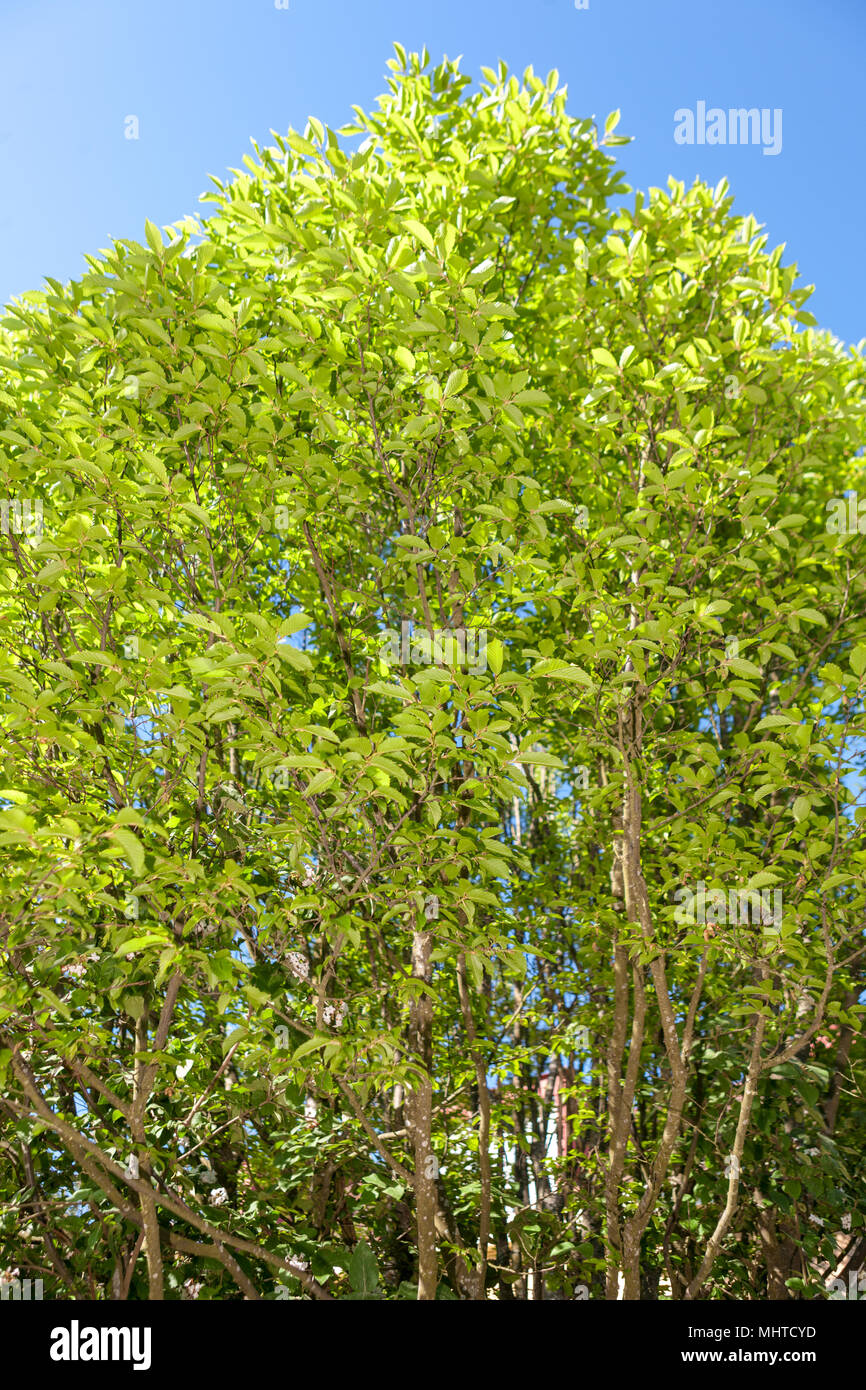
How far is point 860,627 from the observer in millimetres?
4676

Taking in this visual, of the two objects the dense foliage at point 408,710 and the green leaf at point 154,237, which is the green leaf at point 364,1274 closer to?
the dense foliage at point 408,710

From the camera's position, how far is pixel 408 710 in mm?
3166

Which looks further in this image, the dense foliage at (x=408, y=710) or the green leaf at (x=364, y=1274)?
the green leaf at (x=364, y=1274)

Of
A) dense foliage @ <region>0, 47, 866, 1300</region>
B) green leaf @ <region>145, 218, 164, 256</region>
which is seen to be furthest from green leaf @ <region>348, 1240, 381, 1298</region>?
green leaf @ <region>145, 218, 164, 256</region>

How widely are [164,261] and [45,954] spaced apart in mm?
2668

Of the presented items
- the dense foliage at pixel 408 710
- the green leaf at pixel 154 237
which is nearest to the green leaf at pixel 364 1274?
the dense foliage at pixel 408 710

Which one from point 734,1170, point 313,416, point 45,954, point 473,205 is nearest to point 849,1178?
point 734,1170

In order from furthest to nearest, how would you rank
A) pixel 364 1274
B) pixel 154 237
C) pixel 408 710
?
pixel 364 1274 < pixel 154 237 < pixel 408 710

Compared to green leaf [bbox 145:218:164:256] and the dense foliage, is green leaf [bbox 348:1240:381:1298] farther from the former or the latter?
green leaf [bbox 145:218:164:256]

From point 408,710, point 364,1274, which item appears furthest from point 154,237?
point 364,1274

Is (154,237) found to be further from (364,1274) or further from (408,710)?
(364,1274)

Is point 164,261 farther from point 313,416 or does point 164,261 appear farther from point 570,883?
point 570,883

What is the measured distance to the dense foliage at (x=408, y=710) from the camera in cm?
341

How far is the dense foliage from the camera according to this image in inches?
134
